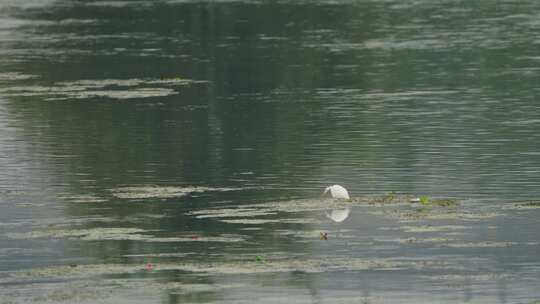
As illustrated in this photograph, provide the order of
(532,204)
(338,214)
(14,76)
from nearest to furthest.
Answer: (338,214) → (532,204) → (14,76)

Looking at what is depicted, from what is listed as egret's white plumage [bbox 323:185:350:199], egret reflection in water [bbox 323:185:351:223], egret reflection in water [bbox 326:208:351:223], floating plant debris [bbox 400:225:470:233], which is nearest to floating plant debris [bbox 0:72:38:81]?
egret reflection in water [bbox 323:185:351:223]

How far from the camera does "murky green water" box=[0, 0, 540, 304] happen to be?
67.4 ft

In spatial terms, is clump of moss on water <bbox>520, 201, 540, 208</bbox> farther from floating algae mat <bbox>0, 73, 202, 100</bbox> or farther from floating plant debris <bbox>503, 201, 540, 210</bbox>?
floating algae mat <bbox>0, 73, 202, 100</bbox>

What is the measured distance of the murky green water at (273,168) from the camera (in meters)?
20.5

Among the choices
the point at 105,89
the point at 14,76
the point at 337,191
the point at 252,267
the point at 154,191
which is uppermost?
the point at 14,76

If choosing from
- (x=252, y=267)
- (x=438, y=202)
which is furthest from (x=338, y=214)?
(x=252, y=267)

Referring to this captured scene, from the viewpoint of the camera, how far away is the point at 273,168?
30.1 m

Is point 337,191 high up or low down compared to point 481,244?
up

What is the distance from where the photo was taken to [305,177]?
28703 millimetres

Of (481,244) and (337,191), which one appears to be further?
(337,191)

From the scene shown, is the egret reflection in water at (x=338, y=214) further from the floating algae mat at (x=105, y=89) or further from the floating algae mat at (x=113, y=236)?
the floating algae mat at (x=105, y=89)

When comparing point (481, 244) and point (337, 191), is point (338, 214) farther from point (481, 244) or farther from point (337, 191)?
point (481, 244)

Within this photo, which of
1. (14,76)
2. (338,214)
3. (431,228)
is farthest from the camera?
(14,76)

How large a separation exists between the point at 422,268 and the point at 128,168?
36.1 ft
